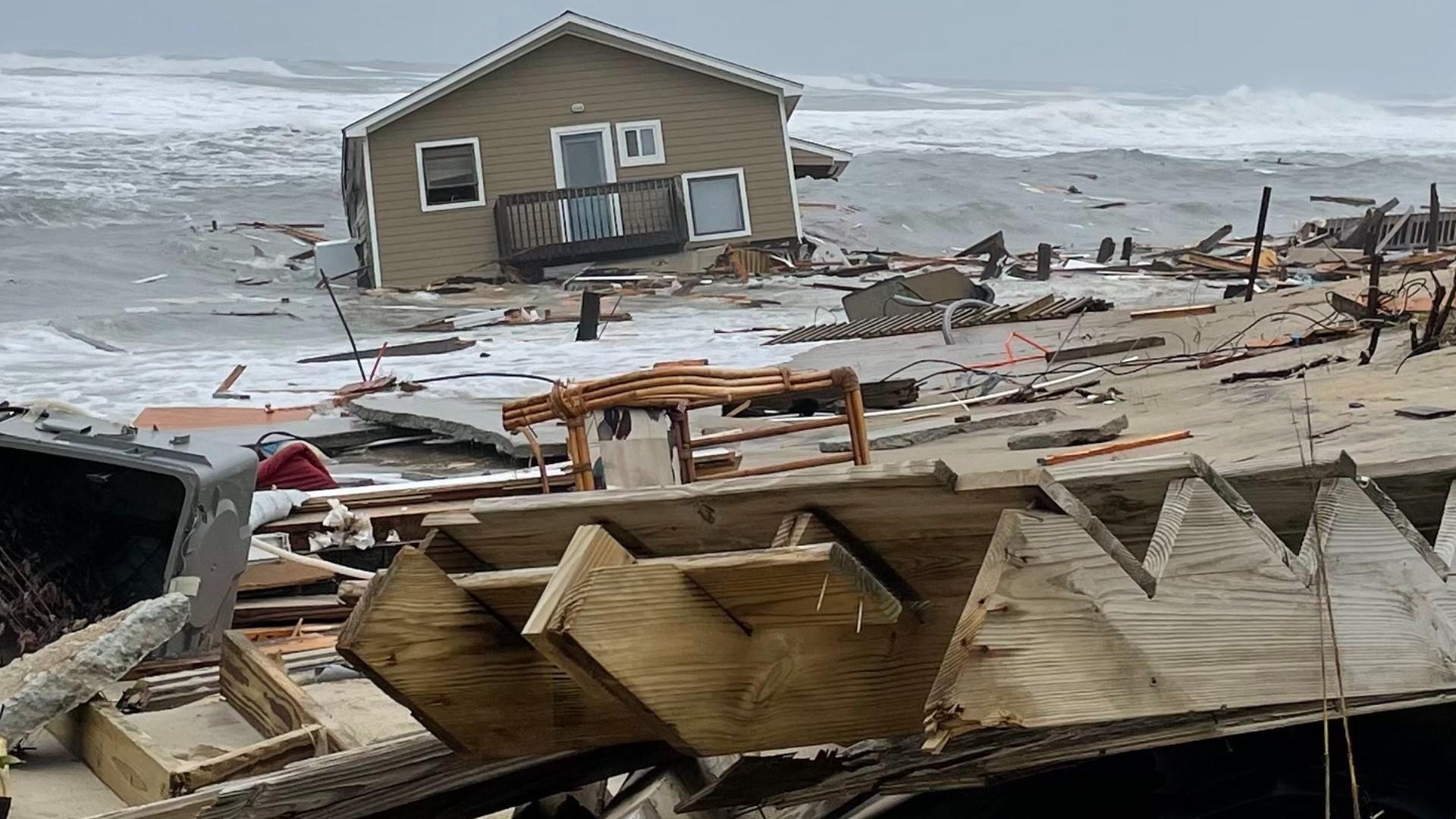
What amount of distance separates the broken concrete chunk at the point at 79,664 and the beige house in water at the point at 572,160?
2440 centimetres

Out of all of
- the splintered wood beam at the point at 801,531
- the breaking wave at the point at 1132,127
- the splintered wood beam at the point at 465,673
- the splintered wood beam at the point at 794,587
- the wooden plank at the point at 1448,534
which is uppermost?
the splintered wood beam at the point at 801,531

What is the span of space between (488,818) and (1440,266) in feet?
49.8

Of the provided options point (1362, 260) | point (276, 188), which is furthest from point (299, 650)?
point (276, 188)

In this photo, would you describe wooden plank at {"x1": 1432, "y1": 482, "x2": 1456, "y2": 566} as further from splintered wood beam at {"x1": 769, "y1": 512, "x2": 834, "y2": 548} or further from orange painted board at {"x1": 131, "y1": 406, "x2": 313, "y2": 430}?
orange painted board at {"x1": 131, "y1": 406, "x2": 313, "y2": 430}

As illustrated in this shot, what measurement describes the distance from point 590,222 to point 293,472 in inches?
878

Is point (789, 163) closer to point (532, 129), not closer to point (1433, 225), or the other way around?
point (532, 129)

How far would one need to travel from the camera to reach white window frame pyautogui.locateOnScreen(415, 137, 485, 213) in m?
28.8

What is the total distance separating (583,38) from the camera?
29047 millimetres

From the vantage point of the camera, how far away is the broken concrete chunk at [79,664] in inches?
175

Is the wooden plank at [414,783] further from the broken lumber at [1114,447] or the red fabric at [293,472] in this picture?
the red fabric at [293,472]

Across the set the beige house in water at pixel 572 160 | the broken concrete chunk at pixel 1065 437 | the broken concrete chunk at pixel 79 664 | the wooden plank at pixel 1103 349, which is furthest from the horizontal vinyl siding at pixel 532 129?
the broken concrete chunk at pixel 79 664

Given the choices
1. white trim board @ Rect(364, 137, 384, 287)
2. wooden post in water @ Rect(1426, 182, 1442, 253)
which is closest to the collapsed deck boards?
wooden post in water @ Rect(1426, 182, 1442, 253)

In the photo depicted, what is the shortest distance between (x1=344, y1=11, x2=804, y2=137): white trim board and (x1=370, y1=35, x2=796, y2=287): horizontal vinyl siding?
0.19m

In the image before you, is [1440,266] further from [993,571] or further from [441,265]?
[441,265]
